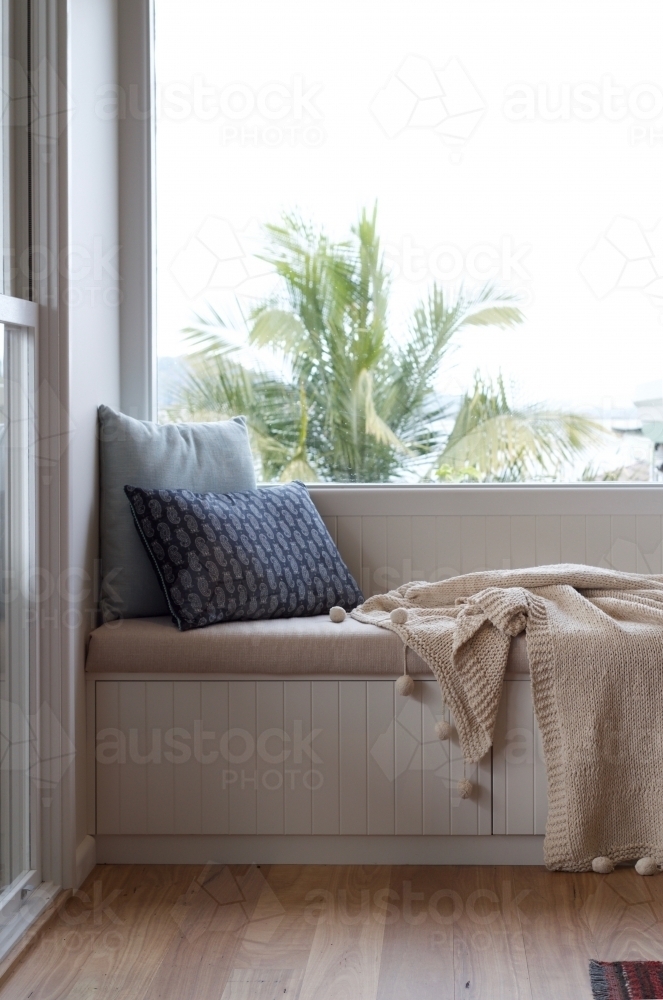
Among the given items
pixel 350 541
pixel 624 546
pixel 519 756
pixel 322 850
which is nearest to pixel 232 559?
pixel 350 541

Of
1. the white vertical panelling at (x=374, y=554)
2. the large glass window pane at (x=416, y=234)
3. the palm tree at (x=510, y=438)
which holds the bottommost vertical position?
the white vertical panelling at (x=374, y=554)

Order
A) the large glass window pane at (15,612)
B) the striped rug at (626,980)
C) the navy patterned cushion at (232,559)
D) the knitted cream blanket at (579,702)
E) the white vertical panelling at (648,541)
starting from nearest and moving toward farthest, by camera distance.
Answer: the striped rug at (626,980) → the large glass window pane at (15,612) → the knitted cream blanket at (579,702) → the navy patterned cushion at (232,559) → the white vertical panelling at (648,541)

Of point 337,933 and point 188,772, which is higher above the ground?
point 188,772

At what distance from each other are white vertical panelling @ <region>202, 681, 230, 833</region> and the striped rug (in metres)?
0.85

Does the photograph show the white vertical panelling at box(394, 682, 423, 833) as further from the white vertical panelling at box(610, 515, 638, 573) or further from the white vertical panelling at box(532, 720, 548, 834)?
the white vertical panelling at box(610, 515, 638, 573)

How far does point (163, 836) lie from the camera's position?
222cm

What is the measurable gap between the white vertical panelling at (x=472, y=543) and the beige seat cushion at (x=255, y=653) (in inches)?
25.9

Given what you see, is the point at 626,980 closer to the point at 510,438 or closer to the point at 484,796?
the point at 484,796

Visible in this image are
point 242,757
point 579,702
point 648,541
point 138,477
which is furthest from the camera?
point 648,541

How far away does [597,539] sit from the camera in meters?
2.80

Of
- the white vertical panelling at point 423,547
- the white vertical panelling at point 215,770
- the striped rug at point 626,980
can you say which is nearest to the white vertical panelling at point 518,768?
the striped rug at point 626,980

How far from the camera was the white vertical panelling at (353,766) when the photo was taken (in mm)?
2184

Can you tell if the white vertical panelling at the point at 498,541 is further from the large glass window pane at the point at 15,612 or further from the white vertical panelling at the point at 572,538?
the large glass window pane at the point at 15,612

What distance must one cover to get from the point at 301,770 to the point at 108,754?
431 millimetres
